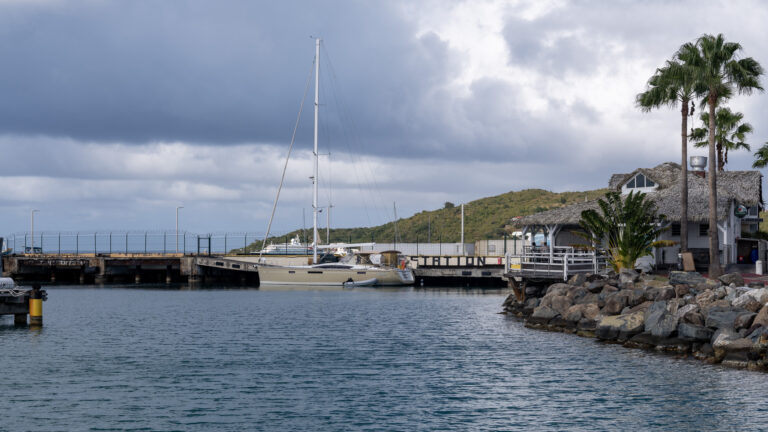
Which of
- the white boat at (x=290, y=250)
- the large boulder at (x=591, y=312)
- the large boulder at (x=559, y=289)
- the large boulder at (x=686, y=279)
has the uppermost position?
the white boat at (x=290, y=250)

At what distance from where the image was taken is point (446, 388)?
2691 cm

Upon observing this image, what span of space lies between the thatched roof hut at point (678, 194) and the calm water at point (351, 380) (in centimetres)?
1744

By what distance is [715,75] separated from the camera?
48.0 metres

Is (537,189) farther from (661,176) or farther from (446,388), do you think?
(446,388)

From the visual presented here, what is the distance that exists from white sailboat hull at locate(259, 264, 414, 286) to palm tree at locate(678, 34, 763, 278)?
139 ft

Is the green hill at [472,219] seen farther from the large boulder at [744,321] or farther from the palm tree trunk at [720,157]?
the large boulder at [744,321]

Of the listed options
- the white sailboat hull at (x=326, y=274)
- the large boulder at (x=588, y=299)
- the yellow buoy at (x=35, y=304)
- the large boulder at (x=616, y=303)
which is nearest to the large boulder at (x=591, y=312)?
the large boulder at (x=616, y=303)

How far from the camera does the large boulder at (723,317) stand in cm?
3164

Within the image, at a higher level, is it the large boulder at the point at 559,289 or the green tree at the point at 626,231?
the green tree at the point at 626,231

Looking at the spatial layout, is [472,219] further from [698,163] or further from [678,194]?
[678,194]

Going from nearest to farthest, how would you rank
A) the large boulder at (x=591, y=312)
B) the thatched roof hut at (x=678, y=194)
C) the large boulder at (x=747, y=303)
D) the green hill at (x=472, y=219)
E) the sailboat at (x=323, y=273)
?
1. the large boulder at (x=747, y=303)
2. the large boulder at (x=591, y=312)
3. the thatched roof hut at (x=678, y=194)
4. the sailboat at (x=323, y=273)
5. the green hill at (x=472, y=219)

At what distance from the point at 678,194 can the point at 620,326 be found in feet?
85.3

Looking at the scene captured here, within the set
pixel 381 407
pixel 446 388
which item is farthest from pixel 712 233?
pixel 381 407

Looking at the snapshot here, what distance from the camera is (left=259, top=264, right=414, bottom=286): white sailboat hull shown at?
84.2 meters
